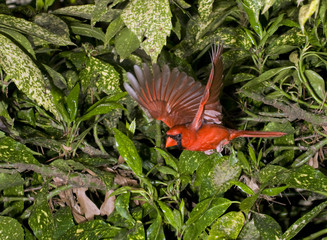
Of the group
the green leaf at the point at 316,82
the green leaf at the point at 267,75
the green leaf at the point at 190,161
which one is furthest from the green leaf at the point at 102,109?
the green leaf at the point at 316,82

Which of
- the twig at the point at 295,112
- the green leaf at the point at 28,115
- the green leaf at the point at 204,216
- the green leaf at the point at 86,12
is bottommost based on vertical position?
the green leaf at the point at 204,216

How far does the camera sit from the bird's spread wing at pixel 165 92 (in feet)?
2.51

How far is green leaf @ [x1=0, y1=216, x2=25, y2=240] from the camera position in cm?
85

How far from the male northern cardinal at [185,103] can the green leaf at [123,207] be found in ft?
0.51

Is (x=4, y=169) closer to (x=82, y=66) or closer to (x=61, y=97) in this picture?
(x=61, y=97)

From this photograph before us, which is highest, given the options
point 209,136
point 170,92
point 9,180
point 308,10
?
point 308,10

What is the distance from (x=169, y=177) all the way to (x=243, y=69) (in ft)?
1.27

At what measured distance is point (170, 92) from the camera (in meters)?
0.81

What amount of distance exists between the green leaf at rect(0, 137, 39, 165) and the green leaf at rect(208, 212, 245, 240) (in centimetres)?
41

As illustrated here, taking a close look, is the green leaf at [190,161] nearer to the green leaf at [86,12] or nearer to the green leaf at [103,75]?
the green leaf at [103,75]

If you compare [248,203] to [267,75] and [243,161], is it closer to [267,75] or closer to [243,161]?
[243,161]

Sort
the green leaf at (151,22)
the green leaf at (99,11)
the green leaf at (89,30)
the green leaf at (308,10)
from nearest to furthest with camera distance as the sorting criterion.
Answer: the green leaf at (308,10), the green leaf at (151,22), the green leaf at (99,11), the green leaf at (89,30)

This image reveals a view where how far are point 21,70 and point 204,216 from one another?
0.48 meters

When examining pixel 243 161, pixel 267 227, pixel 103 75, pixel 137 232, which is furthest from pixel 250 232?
pixel 103 75
